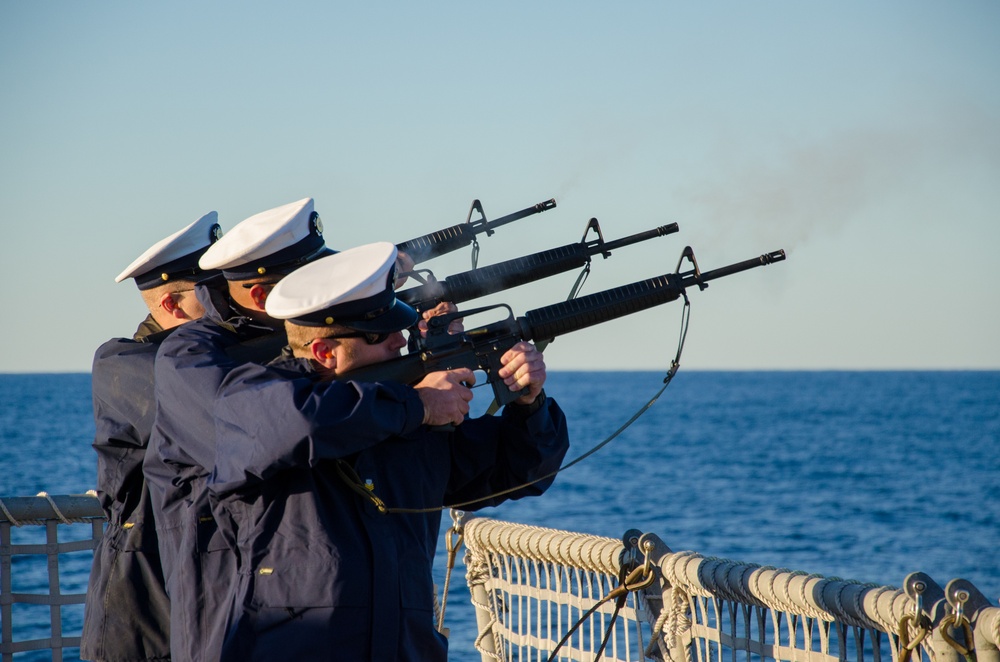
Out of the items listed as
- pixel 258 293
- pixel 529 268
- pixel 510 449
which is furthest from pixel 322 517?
pixel 529 268

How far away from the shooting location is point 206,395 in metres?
3.15

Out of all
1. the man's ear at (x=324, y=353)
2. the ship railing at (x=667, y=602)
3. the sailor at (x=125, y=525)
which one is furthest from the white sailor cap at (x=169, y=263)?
the ship railing at (x=667, y=602)

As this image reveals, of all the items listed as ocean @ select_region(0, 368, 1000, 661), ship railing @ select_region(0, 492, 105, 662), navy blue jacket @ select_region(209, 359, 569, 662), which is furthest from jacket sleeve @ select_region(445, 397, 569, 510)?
ocean @ select_region(0, 368, 1000, 661)

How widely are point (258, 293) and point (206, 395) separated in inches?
23.9

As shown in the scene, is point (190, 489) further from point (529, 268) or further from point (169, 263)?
point (529, 268)

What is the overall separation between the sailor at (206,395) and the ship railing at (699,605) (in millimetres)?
1252

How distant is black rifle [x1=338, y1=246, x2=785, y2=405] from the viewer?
3295mm

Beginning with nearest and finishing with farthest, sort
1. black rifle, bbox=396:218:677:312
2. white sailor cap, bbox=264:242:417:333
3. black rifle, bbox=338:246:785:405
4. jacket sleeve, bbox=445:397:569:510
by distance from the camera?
white sailor cap, bbox=264:242:417:333 → black rifle, bbox=338:246:785:405 → jacket sleeve, bbox=445:397:569:510 → black rifle, bbox=396:218:677:312

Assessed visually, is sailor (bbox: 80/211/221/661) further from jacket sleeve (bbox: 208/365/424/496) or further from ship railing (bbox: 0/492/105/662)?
ship railing (bbox: 0/492/105/662)

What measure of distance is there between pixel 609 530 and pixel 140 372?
29503 mm

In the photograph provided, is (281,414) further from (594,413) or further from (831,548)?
(594,413)

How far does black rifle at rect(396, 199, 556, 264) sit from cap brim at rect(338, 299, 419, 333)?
205cm

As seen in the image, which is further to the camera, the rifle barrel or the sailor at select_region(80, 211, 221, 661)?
the rifle barrel

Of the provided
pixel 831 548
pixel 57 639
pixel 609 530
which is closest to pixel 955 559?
pixel 831 548
